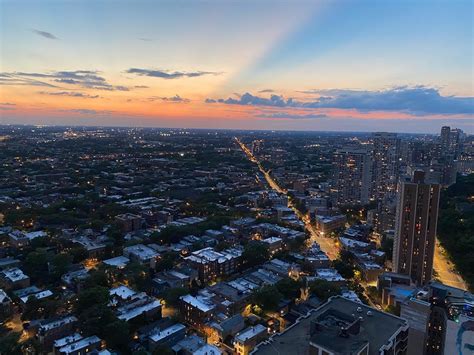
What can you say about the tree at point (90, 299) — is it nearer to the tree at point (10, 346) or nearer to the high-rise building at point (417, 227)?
the tree at point (10, 346)

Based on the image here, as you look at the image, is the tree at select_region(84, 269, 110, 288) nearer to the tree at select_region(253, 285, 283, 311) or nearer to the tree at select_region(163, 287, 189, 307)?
the tree at select_region(163, 287, 189, 307)

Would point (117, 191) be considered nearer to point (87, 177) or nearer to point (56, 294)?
point (87, 177)

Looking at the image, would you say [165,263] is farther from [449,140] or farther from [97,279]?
[449,140]

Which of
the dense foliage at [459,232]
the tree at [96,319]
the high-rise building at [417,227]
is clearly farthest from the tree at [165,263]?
the dense foliage at [459,232]

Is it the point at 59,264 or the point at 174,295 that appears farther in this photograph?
the point at 59,264

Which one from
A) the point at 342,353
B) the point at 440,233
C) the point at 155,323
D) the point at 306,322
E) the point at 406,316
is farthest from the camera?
the point at 440,233

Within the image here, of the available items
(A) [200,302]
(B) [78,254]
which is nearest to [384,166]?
(A) [200,302]

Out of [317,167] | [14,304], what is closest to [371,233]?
[14,304]
